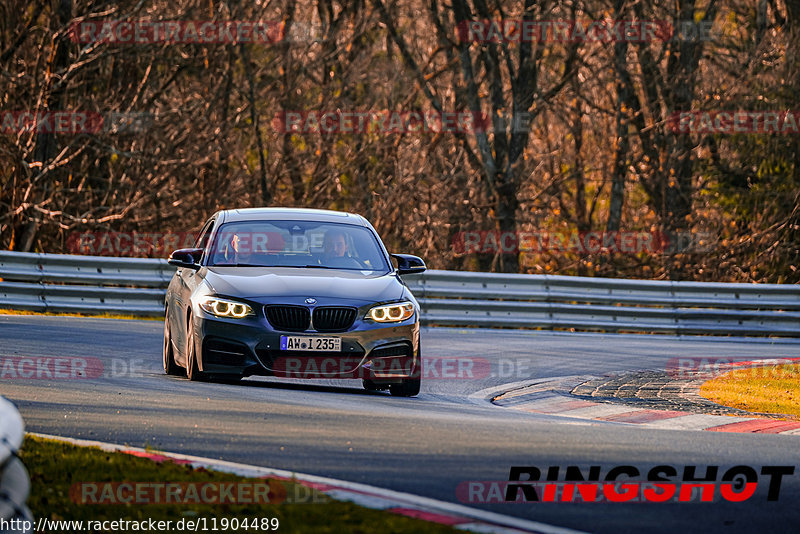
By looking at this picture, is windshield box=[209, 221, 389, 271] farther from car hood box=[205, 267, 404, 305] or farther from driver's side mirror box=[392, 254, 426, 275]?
car hood box=[205, 267, 404, 305]

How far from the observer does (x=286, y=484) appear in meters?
7.16

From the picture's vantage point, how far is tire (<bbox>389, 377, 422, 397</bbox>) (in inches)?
491

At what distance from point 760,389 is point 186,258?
20.3 ft

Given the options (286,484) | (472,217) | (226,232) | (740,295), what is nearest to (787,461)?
(286,484)

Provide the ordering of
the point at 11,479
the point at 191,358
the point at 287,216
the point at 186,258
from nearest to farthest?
the point at 11,479 < the point at 191,358 < the point at 186,258 < the point at 287,216

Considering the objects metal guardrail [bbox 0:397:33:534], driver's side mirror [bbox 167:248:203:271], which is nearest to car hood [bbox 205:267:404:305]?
driver's side mirror [bbox 167:248:203:271]

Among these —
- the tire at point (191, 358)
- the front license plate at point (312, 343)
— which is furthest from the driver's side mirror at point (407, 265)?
the tire at point (191, 358)

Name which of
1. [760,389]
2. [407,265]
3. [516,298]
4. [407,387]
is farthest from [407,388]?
[516,298]

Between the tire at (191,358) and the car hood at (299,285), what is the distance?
473 millimetres

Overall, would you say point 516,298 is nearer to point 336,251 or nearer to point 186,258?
point 336,251

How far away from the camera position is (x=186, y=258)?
12750 millimetres

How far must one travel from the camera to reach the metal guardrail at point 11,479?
14.3 feet

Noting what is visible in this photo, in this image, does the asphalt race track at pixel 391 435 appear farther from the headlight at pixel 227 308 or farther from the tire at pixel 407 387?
the headlight at pixel 227 308

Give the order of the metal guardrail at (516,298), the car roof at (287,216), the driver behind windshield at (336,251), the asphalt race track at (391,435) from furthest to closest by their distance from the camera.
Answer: the metal guardrail at (516,298) → the car roof at (287,216) → the driver behind windshield at (336,251) → the asphalt race track at (391,435)
